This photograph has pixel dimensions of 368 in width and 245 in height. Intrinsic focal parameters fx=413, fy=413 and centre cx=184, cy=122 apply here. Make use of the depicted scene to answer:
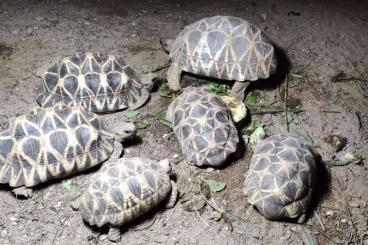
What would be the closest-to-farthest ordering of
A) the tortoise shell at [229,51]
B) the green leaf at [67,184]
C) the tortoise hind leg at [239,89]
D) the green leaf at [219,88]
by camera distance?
the green leaf at [67,184], the tortoise shell at [229,51], the tortoise hind leg at [239,89], the green leaf at [219,88]

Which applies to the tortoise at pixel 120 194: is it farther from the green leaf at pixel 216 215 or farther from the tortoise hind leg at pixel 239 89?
the tortoise hind leg at pixel 239 89

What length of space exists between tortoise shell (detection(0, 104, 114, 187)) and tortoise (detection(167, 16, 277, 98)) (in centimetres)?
123

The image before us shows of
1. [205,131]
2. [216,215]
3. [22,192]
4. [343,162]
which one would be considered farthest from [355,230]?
[22,192]

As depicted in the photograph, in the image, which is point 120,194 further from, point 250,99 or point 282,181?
point 250,99

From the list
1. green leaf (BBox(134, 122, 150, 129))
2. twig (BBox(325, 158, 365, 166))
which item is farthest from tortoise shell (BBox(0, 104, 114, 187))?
twig (BBox(325, 158, 365, 166))

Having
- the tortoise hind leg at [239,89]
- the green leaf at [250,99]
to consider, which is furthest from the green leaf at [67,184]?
the green leaf at [250,99]

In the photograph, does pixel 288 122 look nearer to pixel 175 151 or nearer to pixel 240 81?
pixel 240 81

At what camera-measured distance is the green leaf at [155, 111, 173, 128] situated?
12.6 feet

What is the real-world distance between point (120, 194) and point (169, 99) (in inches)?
58.4

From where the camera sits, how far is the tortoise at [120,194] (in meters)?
2.88

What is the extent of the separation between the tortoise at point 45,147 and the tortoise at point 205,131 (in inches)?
28.2

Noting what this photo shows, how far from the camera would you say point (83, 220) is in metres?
3.14

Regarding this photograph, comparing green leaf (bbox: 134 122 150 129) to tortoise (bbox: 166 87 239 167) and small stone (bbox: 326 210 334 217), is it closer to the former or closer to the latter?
tortoise (bbox: 166 87 239 167)

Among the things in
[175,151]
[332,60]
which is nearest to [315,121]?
[332,60]
